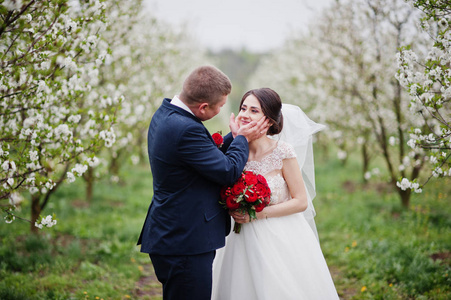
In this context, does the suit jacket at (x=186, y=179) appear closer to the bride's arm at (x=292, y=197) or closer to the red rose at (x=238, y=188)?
the red rose at (x=238, y=188)

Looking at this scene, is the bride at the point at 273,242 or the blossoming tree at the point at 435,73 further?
the blossoming tree at the point at 435,73

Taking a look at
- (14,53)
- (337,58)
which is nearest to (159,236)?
(14,53)

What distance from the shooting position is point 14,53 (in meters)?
3.50

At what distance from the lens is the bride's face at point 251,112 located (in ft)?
10.9

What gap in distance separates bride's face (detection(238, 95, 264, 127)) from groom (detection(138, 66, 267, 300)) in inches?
21.4

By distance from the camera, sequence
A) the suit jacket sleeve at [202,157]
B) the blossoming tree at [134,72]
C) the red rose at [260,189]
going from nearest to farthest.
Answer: the suit jacket sleeve at [202,157]
the red rose at [260,189]
the blossoming tree at [134,72]

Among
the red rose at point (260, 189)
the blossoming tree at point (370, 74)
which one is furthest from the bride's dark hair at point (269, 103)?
the blossoming tree at point (370, 74)

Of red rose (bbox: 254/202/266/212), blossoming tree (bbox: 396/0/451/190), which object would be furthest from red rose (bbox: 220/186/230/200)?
blossoming tree (bbox: 396/0/451/190)

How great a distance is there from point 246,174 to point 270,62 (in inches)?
872

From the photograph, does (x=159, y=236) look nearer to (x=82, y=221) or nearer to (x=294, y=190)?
(x=294, y=190)

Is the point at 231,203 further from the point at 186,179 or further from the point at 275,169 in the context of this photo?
the point at 275,169

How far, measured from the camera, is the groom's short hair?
2705mm

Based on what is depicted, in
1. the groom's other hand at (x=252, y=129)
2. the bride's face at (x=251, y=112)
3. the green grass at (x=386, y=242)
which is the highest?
the bride's face at (x=251, y=112)

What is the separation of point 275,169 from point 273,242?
0.70 m
